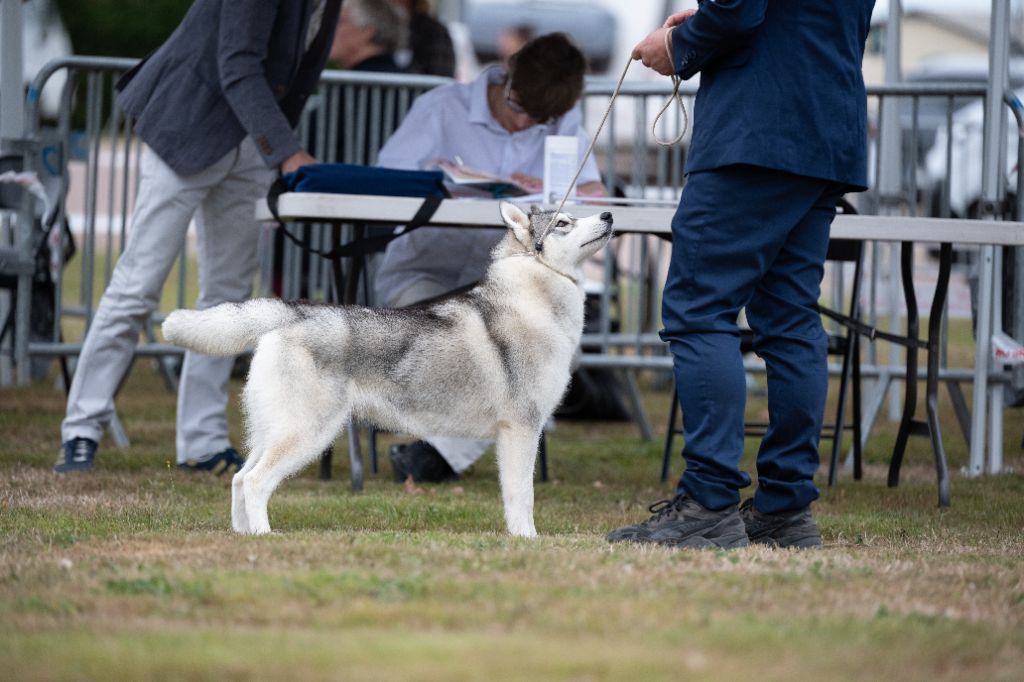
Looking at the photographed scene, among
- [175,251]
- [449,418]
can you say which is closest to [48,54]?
[175,251]

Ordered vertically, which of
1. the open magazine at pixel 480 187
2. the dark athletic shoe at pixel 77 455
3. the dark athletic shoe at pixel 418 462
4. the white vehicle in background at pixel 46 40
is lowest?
the dark athletic shoe at pixel 418 462

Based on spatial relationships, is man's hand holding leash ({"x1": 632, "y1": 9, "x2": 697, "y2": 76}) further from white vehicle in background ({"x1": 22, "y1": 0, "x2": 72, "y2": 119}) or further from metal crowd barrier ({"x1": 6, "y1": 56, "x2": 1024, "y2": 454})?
white vehicle in background ({"x1": 22, "y1": 0, "x2": 72, "y2": 119})

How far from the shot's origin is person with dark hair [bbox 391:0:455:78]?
952 centimetres

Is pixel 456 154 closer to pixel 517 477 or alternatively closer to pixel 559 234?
pixel 559 234

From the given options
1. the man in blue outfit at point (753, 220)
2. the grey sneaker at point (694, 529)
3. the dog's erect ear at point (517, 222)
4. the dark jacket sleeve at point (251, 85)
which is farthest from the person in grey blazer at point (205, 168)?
the grey sneaker at point (694, 529)

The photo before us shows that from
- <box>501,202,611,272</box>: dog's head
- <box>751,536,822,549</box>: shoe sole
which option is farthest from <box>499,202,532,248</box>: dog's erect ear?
<box>751,536,822,549</box>: shoe sole

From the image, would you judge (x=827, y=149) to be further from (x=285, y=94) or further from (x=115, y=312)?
(x=115, y=312)

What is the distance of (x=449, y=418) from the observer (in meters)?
4.50

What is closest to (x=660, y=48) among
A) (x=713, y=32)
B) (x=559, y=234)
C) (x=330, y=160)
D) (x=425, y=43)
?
(x=713, y=32)

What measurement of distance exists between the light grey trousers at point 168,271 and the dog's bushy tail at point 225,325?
1.58 meters

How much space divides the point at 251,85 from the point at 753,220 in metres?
2.35

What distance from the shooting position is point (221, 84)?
18.1 feet

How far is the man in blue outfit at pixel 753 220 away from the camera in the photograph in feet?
13.0

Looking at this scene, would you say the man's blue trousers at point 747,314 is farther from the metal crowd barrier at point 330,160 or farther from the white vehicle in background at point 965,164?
the white vehicle in background at point 965,164
